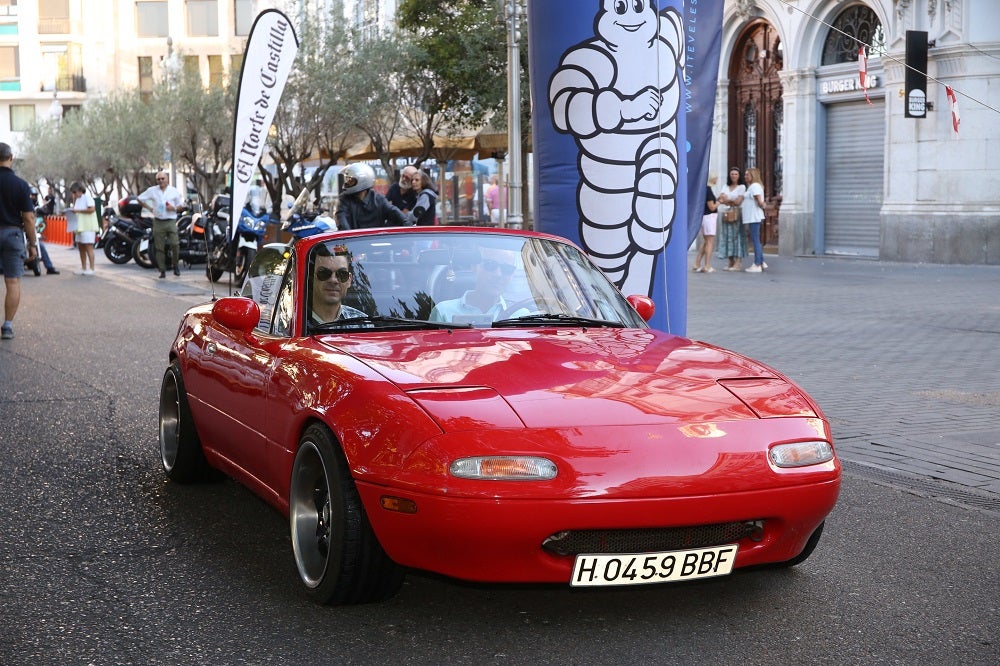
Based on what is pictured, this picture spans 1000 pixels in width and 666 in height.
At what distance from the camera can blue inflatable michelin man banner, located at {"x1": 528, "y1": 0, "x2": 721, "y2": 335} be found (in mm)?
8578

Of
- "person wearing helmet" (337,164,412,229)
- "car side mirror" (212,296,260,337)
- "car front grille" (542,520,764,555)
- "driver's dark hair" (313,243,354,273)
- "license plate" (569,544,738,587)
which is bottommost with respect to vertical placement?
"license plate" (569,544,738,587)

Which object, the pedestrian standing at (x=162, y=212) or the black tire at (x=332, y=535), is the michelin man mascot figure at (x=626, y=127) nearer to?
the black tire at (x=332, y=535)

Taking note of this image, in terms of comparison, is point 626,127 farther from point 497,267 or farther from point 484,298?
point 484,298

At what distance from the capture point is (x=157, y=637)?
414 cm

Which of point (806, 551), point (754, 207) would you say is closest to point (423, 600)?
point (806, 551)

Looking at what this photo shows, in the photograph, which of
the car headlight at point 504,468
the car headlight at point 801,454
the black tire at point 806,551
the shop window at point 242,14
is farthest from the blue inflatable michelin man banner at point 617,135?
the shop window at point 242,14

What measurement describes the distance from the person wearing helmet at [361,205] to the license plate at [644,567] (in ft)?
27.7

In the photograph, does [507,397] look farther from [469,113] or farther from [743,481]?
[469,113]

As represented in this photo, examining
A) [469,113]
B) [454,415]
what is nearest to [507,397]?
[454,415]

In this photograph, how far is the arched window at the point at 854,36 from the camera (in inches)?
1013

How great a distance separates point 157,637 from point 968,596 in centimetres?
258

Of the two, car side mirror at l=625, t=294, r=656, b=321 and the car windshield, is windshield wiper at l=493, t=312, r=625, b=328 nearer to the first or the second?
the car windshield

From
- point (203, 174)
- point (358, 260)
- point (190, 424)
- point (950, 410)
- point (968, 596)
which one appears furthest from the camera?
point (203, 174)

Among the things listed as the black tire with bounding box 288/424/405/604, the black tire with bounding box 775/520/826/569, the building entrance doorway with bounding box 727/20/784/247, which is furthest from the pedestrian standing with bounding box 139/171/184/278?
the black tire with bounding box 775/520/826/569
